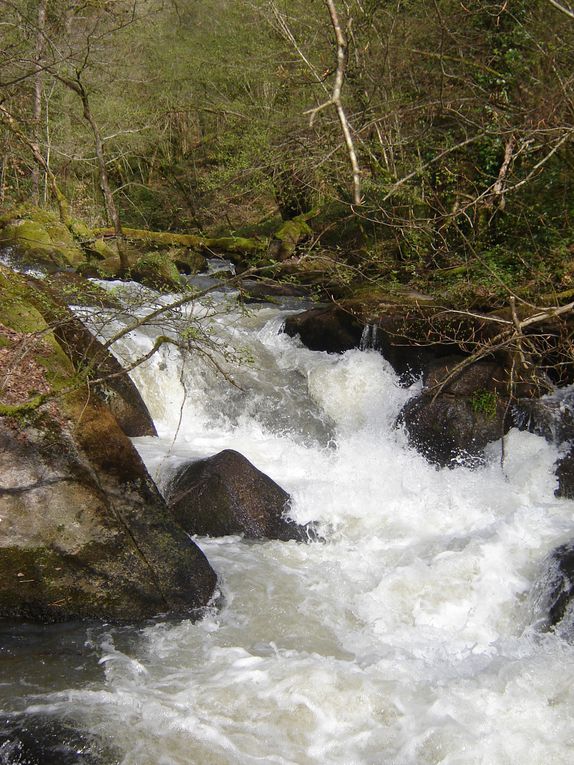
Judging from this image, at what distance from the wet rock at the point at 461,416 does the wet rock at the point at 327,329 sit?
1482 millimetres

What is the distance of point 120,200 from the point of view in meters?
16.7

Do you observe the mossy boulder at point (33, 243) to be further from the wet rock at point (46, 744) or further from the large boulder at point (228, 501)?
the wet rock at point (46, 744)

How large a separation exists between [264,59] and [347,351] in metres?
6.80

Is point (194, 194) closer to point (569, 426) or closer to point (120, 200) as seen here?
point (120, 200)

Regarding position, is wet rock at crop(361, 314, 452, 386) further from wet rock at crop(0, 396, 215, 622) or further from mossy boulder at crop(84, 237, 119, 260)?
mossy boulder at crop(84, 237, 119, 260)

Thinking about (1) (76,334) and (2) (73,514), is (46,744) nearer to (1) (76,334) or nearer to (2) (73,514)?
(2) (73,514)

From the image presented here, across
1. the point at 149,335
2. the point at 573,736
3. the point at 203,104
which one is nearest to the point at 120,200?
the point at 203,104

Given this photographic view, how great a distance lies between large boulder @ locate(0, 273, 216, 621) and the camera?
12.1 ft

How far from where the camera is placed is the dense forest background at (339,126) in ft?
23.2

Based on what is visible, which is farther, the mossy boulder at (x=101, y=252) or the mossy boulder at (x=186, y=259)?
the mossy boulder at (x=186, y=259)

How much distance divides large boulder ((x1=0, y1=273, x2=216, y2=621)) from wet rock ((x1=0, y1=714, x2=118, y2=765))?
76cm

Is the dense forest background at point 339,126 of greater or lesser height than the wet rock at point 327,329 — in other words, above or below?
above

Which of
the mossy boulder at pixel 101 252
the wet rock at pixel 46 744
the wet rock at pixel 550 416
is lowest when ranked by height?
the wet rock at pixel 46 744

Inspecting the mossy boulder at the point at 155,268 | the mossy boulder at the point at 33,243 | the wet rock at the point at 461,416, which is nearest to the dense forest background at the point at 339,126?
the mossy boulder at the point at 33,243
